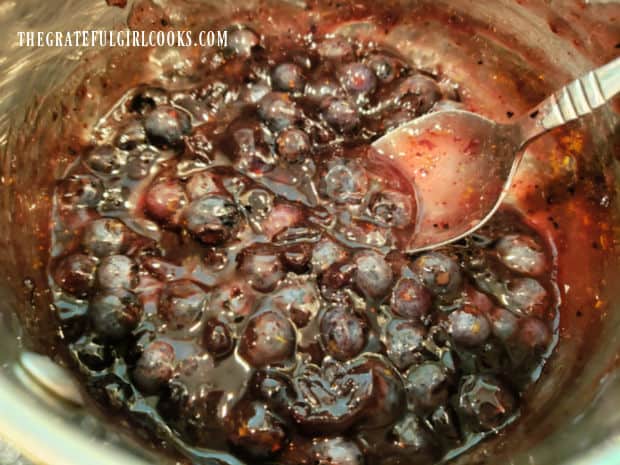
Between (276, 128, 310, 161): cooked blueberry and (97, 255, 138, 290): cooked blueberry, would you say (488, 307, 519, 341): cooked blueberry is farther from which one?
(97, 255, 138, 290): cooked blueberry

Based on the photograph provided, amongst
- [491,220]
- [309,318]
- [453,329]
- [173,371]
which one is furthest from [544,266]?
[173,371]

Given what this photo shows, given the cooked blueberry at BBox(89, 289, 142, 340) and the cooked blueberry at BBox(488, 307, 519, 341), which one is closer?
the cooked blueberry at BBox(89, 289, 142, 340)

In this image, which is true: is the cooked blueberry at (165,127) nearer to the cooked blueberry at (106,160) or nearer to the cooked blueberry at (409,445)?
the cooked blueberry at (106,160)

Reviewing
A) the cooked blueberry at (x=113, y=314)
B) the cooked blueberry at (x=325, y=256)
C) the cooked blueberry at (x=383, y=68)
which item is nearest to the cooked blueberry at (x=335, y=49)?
the cooked blueberry at (x=383, y=68)

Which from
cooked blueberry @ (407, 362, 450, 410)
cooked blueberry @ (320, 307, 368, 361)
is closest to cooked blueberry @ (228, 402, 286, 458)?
cooked blueberry @ (320, 307, 368, 361)

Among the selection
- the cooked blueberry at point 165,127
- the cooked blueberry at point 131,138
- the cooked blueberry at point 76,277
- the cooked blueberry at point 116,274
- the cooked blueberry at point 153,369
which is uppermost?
the cooked blueberry at point 165,127

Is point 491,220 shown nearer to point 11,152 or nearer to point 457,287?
point 457,287
